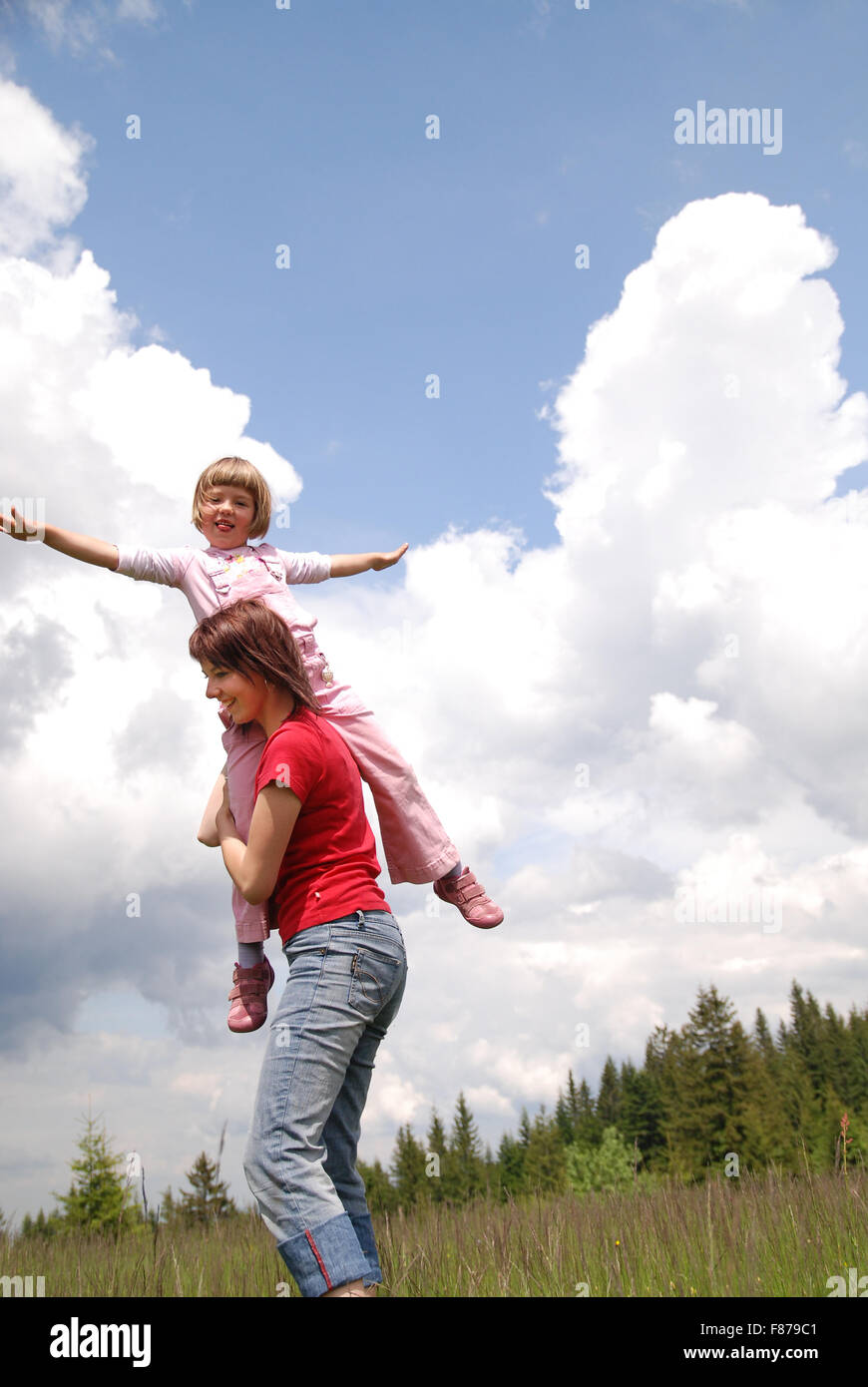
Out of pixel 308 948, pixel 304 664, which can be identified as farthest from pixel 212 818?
pixel 308 948

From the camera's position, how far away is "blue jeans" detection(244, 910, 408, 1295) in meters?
2.49

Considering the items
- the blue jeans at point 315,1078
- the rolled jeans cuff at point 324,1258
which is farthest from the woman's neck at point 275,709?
the rolled jeans cuff at point 324,1258

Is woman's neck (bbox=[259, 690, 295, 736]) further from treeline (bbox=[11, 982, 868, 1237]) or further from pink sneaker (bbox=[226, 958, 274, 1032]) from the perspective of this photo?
treeline (bbox=[11, 982, 868, 1237])

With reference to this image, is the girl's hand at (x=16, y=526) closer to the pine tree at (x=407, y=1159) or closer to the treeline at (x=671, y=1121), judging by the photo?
the treeline at (x=671, y=1121)

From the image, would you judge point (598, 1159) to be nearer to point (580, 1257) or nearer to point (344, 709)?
point (580, 1257)

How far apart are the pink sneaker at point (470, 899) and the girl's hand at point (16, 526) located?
2354mm

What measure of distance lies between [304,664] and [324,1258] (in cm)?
226

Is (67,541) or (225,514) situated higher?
(225,514)

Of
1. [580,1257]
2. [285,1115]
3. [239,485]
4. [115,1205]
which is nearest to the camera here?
[285,1115]

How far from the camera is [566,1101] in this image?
46.7 metres

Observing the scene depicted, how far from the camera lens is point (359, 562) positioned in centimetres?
516

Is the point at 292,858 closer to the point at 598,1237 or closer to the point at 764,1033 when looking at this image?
the point at 598,1237
